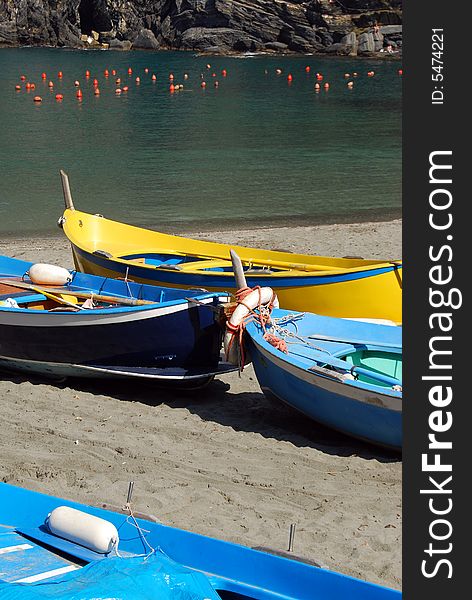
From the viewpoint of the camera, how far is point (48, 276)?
10070 millimetres

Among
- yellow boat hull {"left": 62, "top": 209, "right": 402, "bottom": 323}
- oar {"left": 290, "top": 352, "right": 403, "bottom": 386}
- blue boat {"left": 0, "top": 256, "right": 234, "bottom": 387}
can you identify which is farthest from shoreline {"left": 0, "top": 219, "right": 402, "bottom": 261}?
oar {"left": 290, "top": 352, "right": 403, "bottom": 386}

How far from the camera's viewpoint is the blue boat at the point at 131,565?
4.69 meters

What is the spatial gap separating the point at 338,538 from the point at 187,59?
60034 mm

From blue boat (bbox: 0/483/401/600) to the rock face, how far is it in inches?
2485

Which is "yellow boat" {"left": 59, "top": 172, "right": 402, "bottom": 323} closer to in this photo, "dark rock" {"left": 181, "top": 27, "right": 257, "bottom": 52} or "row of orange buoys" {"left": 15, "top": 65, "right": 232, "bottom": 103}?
"row of orange buoys" {"left": 15, "top": 65, "right": 232, "bottom": 103}

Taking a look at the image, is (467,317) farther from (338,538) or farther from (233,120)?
(233,120)

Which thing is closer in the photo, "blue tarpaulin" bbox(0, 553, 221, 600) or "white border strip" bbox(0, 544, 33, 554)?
"blue tarpaulin" bbox(0, 553, 221, 600)

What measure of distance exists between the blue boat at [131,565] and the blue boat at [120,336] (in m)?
3.08

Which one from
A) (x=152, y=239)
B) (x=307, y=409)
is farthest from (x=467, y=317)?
(x=152, y=239)

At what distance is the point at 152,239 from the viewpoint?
12.2m

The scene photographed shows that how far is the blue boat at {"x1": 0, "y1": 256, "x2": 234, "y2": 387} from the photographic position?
28.3ft

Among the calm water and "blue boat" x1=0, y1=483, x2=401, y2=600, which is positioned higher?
the calm water

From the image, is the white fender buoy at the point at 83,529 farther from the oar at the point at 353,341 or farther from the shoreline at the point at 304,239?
the shoreline at the point at 304,239

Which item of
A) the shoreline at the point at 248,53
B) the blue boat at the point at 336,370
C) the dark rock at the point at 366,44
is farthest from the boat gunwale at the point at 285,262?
the dark rock at the point at 366,44
